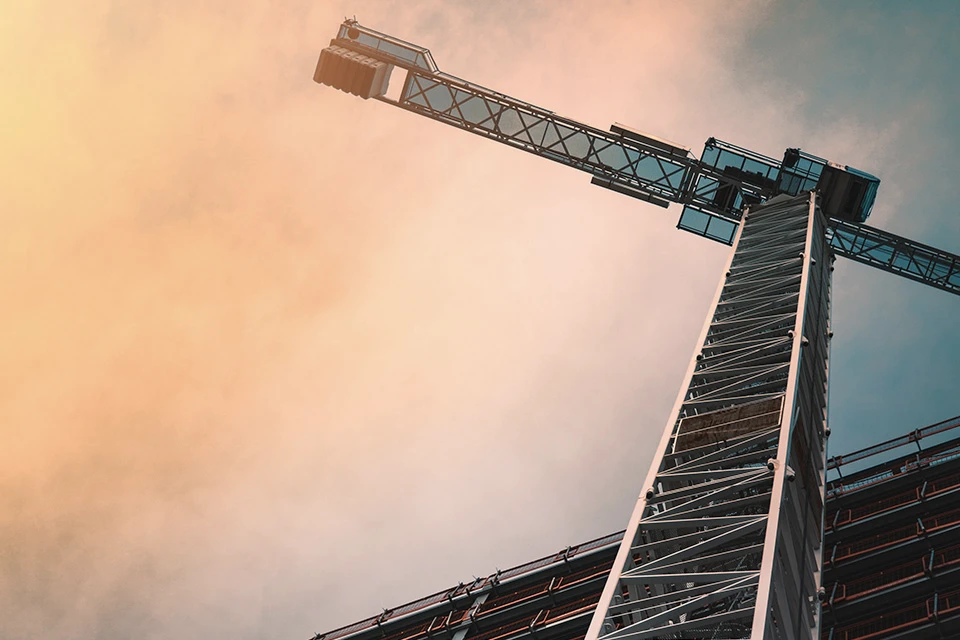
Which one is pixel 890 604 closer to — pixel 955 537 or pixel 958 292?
pixel 955 537

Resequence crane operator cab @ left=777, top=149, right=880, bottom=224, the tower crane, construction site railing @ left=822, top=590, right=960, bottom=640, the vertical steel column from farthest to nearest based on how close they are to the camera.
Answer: crane operator cab @ left=777, top=149, right=880, bottom=224
construction site railing @ left=822, top=590, right=960, bottom=640
the tower crane
the vertical steel column

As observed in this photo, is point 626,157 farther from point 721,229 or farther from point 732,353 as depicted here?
point 732,353

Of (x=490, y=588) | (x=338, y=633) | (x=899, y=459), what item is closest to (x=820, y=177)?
(x=899, y=459)

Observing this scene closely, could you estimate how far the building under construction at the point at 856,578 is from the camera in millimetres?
31453

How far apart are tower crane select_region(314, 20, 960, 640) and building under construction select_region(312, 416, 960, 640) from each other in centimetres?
679

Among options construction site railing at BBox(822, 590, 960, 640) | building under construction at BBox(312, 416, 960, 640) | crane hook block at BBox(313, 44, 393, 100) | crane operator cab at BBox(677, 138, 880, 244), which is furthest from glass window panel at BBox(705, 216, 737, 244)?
construction site railing at BBox(822, 590, 960, 640)

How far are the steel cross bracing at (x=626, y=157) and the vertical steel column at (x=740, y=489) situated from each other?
37.2 feet

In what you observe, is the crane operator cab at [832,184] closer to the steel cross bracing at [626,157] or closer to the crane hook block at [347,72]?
the steel cross bracing at [626,157]

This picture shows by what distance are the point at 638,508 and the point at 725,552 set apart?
2.43 m

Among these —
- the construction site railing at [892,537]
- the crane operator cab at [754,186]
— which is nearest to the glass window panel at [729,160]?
the crane operator cab at [754,186]

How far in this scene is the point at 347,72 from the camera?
44.8 m

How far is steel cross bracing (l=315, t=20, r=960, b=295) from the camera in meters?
42.1

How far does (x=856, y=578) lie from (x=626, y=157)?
1928 centimetres

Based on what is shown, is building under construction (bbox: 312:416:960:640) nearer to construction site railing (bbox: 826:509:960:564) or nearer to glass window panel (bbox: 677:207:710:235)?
construction site railing (bbox: 826:509:960:564)
